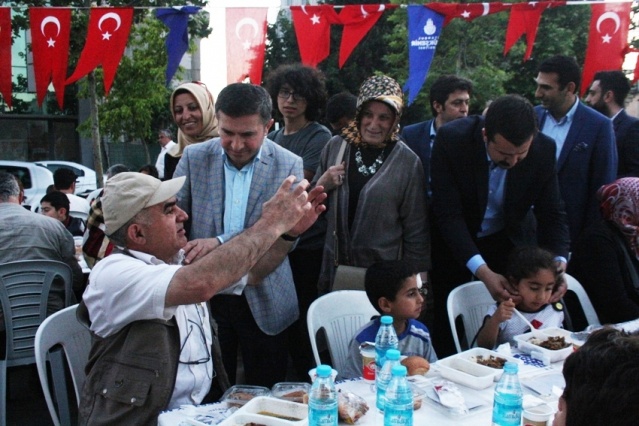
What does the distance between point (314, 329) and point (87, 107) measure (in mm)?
20995

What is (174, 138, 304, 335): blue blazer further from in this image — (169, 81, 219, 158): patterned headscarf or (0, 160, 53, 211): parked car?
(0, 160, 53, 211): parked car

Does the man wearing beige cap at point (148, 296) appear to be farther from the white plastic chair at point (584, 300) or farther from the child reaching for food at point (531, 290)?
the white plastic chair at point (584, 300)

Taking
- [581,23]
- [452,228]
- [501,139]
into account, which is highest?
[581,23]

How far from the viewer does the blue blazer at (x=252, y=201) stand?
2854 millimetres

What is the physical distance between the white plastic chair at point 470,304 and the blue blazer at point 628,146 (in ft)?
6.28

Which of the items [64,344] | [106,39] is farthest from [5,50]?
[64,344]

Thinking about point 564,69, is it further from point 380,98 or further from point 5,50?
point 5,50

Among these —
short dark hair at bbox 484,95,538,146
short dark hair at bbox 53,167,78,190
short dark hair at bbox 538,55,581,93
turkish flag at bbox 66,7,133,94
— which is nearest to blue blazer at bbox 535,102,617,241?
short dark hair at bbox 538,55,581,93

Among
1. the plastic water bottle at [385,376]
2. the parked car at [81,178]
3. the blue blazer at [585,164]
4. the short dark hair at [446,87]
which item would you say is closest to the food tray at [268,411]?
the plastic water bottle at [385,376]

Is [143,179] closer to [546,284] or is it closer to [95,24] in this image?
[546,284]

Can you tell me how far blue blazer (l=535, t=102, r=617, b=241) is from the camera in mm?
3969

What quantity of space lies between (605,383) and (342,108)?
3.76 meters

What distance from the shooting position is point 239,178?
2928mm

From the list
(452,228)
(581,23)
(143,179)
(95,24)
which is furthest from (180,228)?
(581,23)
